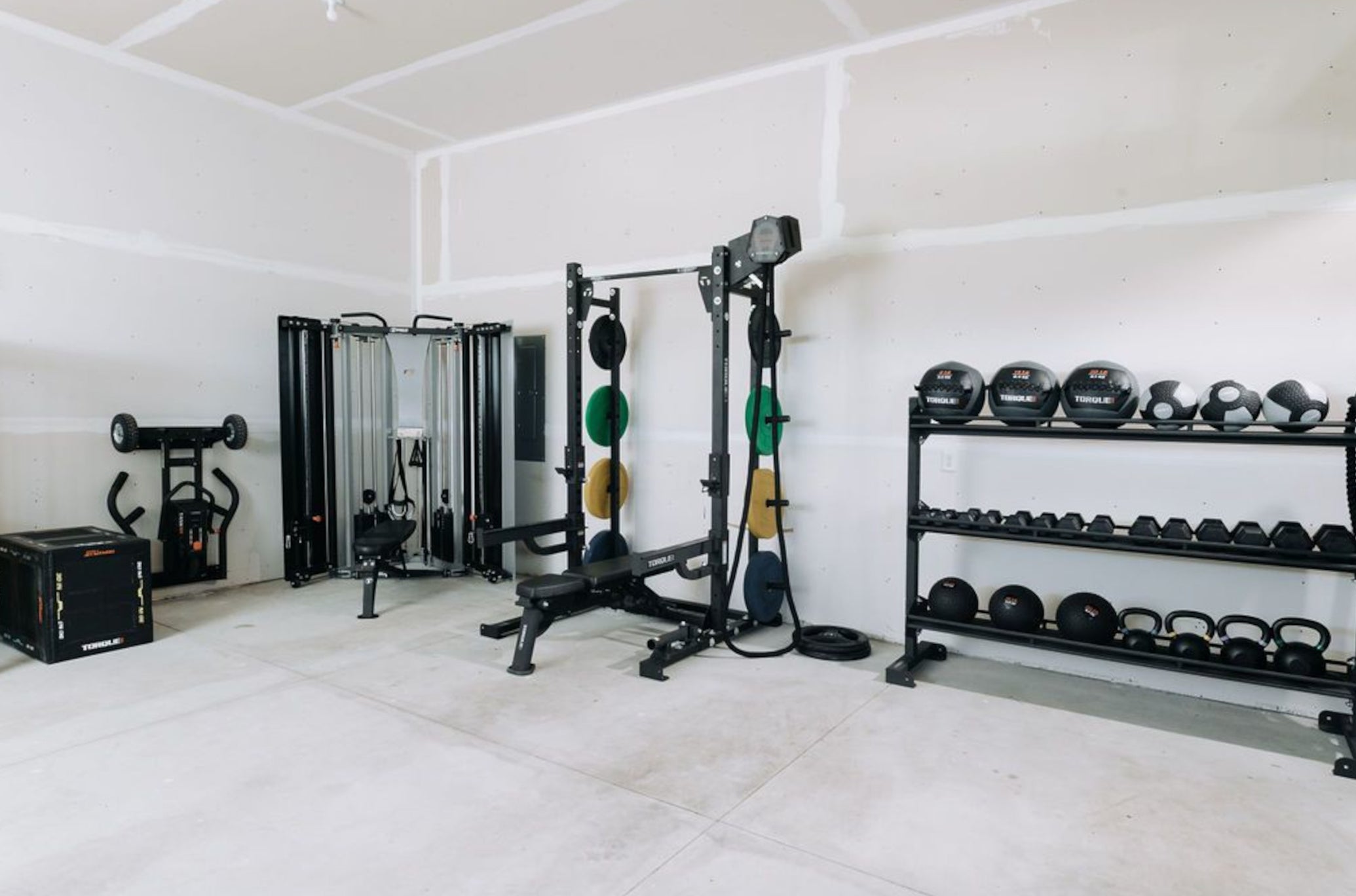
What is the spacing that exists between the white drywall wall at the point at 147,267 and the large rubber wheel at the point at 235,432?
0.18 meters

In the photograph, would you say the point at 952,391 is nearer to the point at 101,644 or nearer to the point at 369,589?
the point at 369,589

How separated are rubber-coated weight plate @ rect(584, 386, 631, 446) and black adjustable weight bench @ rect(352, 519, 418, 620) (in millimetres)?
1311

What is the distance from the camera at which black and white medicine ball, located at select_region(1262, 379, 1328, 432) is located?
279 cm

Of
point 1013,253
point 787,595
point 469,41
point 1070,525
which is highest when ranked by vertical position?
point 469,41

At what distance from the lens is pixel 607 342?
188 inches

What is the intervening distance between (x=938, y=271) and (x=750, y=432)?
1.25 metres

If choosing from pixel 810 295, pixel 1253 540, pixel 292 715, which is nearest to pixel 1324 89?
pixel 1253 540

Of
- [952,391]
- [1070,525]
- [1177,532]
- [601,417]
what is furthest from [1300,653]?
[601,417]

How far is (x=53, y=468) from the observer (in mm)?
4312

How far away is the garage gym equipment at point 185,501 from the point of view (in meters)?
4.50

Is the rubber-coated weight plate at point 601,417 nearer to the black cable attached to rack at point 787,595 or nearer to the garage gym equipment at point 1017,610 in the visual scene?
the black cable attached to rack at point 787,595

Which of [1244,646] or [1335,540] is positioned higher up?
[1335,540]

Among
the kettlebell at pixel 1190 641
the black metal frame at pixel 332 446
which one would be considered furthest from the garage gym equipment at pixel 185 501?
the kettlebell at pixel 1190 641

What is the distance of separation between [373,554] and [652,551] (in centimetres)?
166
